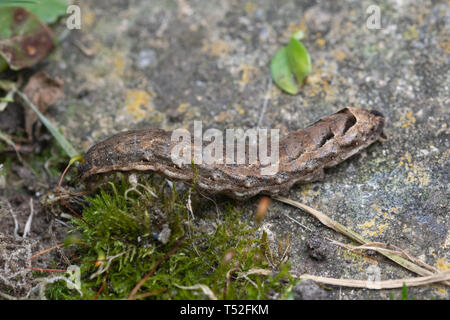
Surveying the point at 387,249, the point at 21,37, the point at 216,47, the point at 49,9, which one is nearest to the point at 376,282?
the point at 387,249

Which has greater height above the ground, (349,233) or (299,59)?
(299,59)

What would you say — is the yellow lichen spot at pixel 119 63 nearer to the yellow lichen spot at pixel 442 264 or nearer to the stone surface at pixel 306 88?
the stone surface at pixel 306 88

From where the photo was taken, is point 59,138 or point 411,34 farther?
point 411,34

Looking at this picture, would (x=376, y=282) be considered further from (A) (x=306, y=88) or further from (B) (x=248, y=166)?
(A) (x=306, y=88)
